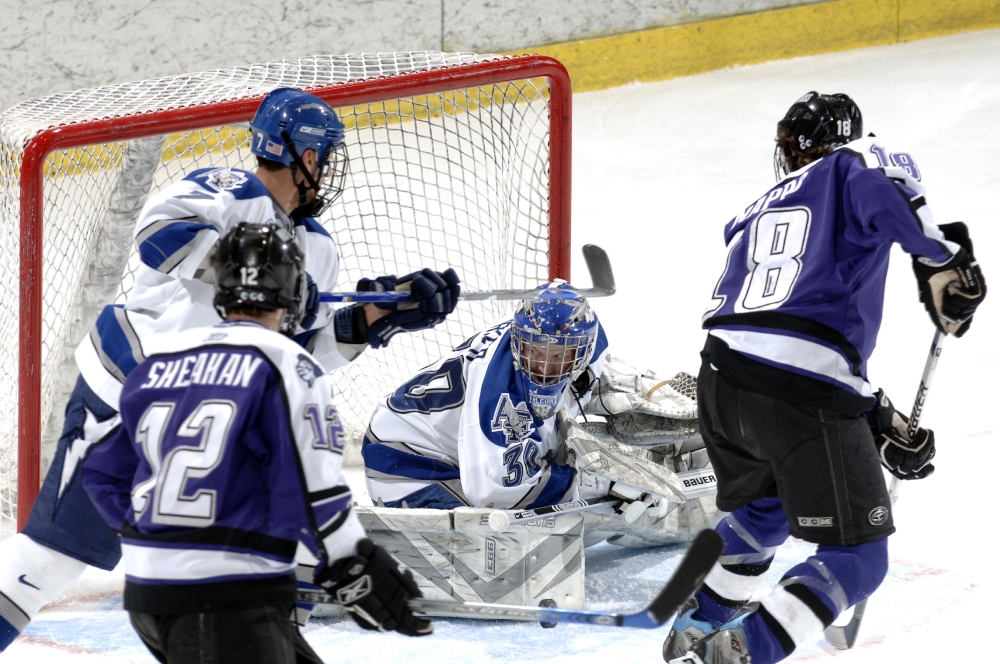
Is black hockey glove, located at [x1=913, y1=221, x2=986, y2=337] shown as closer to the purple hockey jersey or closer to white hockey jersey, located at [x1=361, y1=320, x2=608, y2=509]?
the purple hockey jersey

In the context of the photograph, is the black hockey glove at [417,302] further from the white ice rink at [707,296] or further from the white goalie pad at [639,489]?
the white ice rink at [707,296]

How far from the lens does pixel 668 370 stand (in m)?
4.24

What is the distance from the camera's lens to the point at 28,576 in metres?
2.28

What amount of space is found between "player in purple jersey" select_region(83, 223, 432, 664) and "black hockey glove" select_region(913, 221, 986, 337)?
112 centimetres

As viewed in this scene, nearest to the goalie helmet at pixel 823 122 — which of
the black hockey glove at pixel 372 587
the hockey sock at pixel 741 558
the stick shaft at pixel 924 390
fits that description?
the stick shaft at pixel 924 390

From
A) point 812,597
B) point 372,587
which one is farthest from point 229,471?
point 812,597

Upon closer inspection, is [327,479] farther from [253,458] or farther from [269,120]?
[269,120]

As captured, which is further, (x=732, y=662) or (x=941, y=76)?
(x=941, y=76)

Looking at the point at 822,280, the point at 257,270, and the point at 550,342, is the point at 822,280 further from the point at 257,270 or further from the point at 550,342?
the point at 257,270

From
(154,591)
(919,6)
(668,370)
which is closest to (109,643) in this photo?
(154,591)

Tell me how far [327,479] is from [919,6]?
21.1 feet

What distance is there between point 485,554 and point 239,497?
1.21 m

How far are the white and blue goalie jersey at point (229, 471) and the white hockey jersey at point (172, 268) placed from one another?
24.1 inches

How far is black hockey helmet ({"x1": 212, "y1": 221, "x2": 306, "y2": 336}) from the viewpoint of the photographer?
5.65 ft
